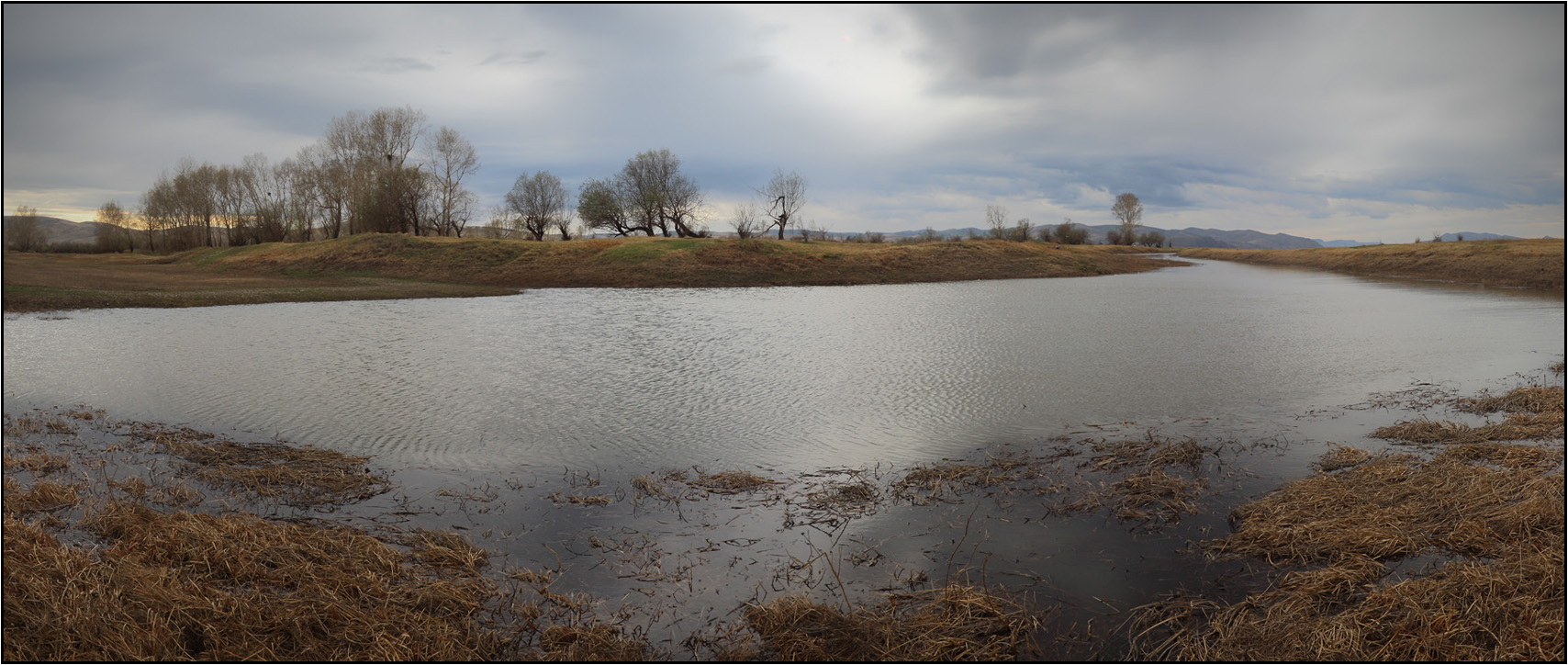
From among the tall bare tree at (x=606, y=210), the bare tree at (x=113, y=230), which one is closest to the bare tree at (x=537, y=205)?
the tall bare tree at (x=606, y=210)

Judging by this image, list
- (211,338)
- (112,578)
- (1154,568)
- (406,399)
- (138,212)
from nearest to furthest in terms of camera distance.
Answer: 1. (112,578)
2. (1154,568)
3. (406,399)
4. (211,338)
5. (138,212)

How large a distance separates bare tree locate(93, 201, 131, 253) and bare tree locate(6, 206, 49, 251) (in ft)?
19.4

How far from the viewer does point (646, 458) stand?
28.9 feet

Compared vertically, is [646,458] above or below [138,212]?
below

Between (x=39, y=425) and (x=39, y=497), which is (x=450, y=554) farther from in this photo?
(x=39, y=425)

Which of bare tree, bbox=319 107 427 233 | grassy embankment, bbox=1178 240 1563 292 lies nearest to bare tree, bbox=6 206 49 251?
bare tree, bbox=319 107 427 233

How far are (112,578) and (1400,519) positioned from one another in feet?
31.2

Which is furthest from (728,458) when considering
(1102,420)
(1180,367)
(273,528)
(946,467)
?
(1180,367)

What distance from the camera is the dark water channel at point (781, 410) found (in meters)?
6.01

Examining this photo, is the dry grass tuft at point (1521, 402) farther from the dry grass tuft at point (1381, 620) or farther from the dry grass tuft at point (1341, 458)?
the dry grass tuft at point (1381, 620)

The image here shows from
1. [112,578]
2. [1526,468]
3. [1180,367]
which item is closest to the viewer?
[112,578]

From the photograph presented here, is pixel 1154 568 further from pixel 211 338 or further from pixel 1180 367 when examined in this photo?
pixel 211 338

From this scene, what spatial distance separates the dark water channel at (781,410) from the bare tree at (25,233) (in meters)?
103

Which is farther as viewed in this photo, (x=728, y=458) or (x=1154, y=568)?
(x=728, y=458)
